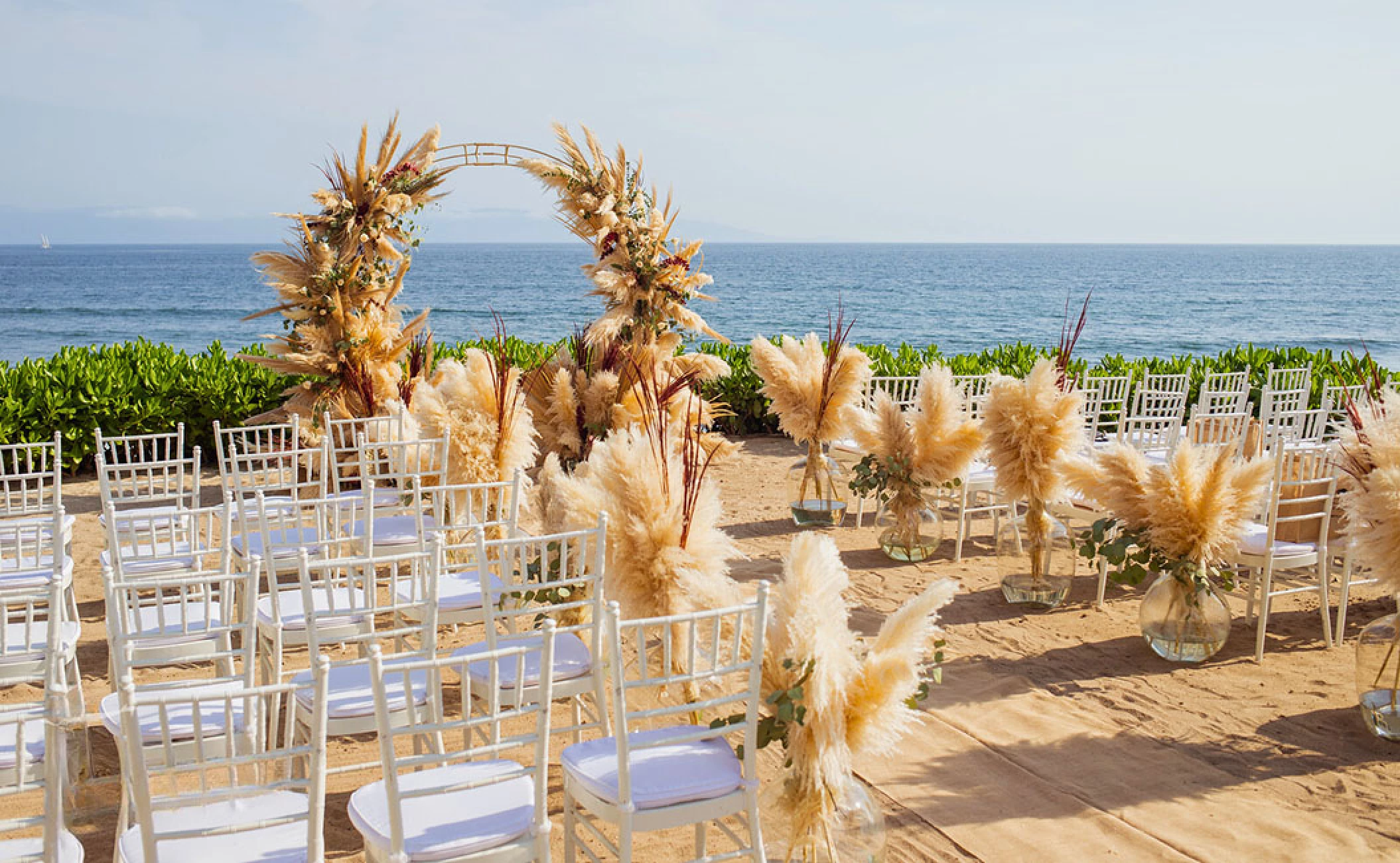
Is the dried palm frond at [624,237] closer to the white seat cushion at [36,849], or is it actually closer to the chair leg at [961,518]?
the chair leg at [961,518]

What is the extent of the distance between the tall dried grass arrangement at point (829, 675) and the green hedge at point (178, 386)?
21.0 ft

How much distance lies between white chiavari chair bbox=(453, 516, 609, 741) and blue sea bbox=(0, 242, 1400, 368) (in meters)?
22.9

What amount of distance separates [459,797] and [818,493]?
5.25m

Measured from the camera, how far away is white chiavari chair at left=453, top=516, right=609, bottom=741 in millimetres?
3318

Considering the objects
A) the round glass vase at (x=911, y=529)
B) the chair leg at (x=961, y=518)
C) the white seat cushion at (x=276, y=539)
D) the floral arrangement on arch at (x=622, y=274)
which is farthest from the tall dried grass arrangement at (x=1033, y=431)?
the white seat cushion at (x=276, y=539)

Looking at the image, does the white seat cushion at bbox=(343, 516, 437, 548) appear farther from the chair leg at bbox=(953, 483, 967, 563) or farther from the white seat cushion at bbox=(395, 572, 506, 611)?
the chair leg at bbox=(953, 483, 967, 563)

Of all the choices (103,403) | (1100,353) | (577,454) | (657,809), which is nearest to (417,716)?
(657,809)

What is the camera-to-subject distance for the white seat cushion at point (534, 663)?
350 cm

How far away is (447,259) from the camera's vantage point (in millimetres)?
88562

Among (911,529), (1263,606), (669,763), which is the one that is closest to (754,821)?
(669,763)

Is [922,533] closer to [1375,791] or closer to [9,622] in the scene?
[1375,791]

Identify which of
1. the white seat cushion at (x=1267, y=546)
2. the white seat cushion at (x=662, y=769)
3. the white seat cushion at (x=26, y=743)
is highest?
the white seat cushion at (x=1267, y=546)

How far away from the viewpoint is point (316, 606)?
14.2 ft

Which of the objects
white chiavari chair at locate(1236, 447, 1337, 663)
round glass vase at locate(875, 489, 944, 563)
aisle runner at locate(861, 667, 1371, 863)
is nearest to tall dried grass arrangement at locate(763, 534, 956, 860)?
aisle runner at locate(861, 667, 1371, 863)
